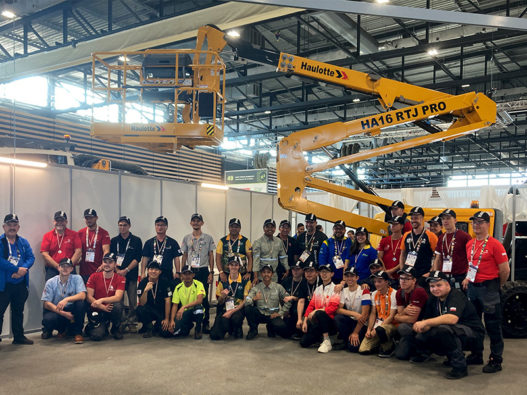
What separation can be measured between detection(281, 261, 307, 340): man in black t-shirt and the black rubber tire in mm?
2974

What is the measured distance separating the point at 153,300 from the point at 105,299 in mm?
718

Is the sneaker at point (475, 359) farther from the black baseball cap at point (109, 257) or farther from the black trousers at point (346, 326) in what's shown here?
the black baseball cap at point (109, 257)

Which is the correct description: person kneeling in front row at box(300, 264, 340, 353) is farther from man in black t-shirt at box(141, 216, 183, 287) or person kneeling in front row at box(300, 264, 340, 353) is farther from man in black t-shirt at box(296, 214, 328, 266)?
man in black t-shirt at box(141, 216, 183, 287)

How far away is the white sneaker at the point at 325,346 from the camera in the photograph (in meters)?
6.06

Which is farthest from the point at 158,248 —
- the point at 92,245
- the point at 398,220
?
the point at 398,220

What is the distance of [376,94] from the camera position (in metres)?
6.90

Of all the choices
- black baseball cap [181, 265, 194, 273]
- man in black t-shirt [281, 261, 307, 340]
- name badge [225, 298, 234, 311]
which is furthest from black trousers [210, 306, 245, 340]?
black baseball cap [181, 265, 194, 273]

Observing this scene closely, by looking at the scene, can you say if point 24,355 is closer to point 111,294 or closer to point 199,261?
point 111,294

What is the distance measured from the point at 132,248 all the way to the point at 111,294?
83 centimetres

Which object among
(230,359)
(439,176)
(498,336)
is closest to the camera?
(498,336)

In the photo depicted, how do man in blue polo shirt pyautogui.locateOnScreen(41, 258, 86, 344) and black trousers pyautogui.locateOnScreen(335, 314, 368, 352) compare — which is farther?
man in blue polo shirt pyautogui.locateOnScreen(41, 258, 86, 344)

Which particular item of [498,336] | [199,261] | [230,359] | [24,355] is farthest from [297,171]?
[24,355]

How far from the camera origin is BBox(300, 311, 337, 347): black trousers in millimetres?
6215

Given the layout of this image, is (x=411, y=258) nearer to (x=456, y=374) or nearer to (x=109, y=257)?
(x=456, y=374)
